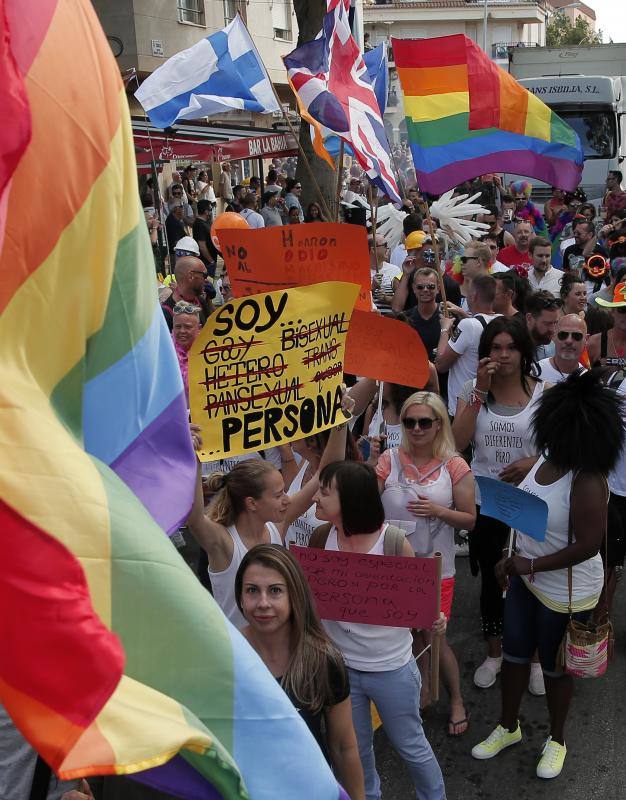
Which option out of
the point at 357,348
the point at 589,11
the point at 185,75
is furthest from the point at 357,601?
the point at 589,11

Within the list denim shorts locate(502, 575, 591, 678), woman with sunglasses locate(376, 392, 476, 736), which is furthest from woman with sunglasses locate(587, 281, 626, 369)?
denim shorts locate(502, 575, 591, 678)

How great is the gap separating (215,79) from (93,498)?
6.67 metres

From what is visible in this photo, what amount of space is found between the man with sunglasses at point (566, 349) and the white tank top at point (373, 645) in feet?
6.80

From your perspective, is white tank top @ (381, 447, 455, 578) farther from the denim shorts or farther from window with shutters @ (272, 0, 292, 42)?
window with shutters @ (272, 0, 292, 42)

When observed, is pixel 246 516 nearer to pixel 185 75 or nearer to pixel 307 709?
pixel 307 709

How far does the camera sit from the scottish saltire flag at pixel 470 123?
242 inches

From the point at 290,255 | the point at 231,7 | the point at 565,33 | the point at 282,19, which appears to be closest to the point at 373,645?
the point at 290,255

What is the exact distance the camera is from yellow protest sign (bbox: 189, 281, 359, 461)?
11.3 ft

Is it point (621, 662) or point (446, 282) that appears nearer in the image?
point (621, 662)

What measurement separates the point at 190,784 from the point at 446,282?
633cm

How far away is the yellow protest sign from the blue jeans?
3.13 feet

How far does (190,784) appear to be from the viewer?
63.4 inches

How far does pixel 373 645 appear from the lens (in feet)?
10.4

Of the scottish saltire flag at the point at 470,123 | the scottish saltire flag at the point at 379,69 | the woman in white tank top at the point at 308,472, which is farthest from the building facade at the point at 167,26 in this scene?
the woman in white tank top at the point at 308,472
